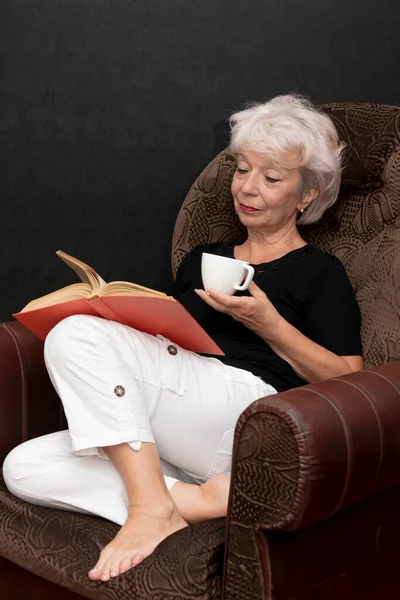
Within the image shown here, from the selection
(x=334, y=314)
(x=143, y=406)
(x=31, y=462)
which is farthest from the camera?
(x=334, y=314)

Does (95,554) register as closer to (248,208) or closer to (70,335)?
(70,335)

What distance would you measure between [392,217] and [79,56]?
36.7 inches

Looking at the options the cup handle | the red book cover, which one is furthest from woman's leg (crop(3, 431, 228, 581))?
the cup handle

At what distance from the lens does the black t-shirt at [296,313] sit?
1.77 m

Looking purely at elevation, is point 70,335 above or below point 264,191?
below

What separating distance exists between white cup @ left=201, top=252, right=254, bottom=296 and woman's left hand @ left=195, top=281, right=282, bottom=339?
2cm

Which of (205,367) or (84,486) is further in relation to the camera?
(205,367)

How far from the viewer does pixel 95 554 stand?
1441 millimetres

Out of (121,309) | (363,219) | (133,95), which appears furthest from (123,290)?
(133,95)

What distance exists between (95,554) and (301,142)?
0.99 m

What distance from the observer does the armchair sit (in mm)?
1265

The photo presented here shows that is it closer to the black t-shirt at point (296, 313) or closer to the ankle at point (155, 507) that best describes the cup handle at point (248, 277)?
the black t-shirt at point (296, 313)

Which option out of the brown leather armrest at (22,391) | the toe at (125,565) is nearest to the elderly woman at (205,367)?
the toe at (125,565)

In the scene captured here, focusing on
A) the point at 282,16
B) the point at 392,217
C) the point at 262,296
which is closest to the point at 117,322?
the point at 262,296
